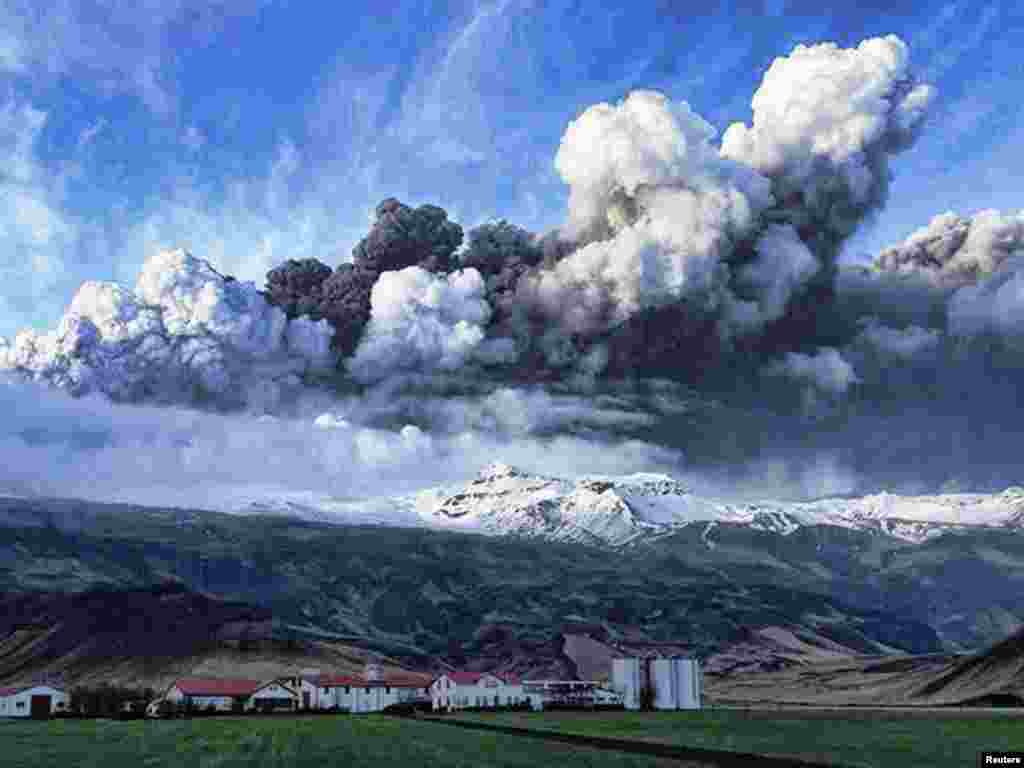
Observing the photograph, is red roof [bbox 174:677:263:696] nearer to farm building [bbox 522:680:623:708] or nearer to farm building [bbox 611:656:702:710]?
farm building [bbox 522:680:623:708]

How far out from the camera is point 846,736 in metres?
89.9

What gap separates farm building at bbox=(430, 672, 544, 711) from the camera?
17675 cm

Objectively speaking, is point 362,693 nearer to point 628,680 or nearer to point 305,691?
point 305,691

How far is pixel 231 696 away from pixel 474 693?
3720cm

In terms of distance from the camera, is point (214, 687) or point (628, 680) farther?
point (628, 680)

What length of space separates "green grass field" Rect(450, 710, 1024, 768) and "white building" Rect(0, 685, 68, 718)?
76509 millimetres

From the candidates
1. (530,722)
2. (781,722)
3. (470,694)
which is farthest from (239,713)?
(781,722)

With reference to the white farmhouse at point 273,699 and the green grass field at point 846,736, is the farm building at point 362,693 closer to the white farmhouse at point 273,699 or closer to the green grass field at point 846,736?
the white farmhouse at point 273,699

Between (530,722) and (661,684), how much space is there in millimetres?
67721

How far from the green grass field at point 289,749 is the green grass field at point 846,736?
10.6 m

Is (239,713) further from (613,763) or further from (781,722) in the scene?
(613,763)

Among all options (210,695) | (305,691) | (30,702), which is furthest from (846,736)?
(30,702)

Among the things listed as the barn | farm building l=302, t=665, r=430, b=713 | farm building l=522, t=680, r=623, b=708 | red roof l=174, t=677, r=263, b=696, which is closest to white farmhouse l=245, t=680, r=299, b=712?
the barn

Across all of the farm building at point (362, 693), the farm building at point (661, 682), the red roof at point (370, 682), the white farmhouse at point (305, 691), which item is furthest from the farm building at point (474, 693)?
the white farmhouse at point (305, 691)
